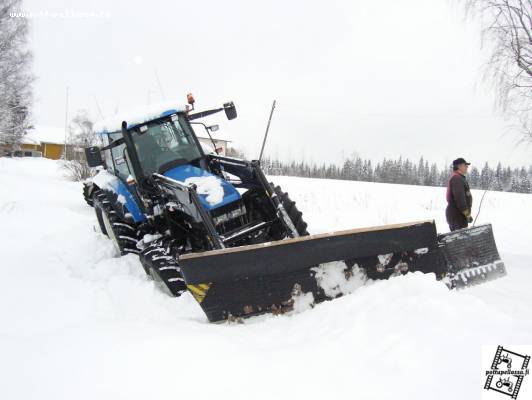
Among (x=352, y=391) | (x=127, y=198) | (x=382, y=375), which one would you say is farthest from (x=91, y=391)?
(x=127, y=198)

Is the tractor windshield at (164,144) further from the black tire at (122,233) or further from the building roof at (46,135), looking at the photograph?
the building roof at (46,135)

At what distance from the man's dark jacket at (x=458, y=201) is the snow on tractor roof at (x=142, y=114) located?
3713 mm

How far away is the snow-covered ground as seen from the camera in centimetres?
198

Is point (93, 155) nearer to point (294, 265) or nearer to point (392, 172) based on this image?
point (294, 265)

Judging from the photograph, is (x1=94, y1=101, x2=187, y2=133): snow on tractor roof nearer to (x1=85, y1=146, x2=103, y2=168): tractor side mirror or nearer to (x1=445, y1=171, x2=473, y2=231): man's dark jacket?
(x1=85, y1=146, x2=103, y2=168): tractor side mirror

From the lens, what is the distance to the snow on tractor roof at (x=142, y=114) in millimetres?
5160

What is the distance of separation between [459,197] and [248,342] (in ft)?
12.4

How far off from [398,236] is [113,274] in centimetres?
314

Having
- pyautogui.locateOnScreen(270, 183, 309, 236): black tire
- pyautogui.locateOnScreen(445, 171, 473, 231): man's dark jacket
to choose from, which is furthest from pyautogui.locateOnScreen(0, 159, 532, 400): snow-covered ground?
pyautogui.locateOnScreen(270, 183, 309, 236): black tire

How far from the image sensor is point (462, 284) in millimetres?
3463

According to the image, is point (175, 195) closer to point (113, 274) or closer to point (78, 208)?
point (113, 274)

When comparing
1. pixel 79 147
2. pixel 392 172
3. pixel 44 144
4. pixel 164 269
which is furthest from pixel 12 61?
pixel 392 172

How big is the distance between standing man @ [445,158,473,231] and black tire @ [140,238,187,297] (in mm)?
3648

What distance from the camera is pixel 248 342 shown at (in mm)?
2648
